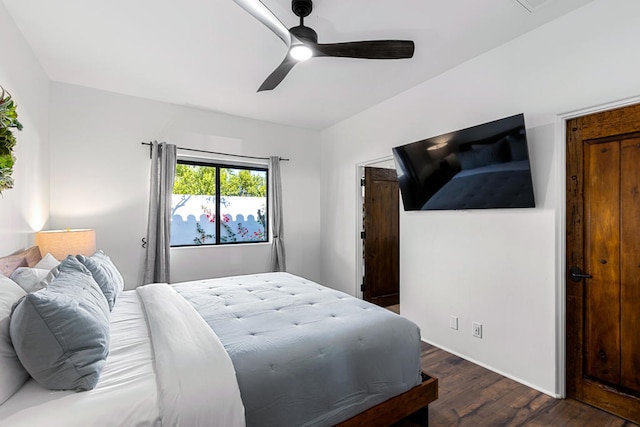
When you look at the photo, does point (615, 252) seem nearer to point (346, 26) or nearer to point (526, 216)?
point (526, 216)

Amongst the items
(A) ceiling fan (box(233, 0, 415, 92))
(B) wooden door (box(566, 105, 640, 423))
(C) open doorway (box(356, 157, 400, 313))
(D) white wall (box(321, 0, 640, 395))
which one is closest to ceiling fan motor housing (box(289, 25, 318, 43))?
(A) ceiling fan (box(233, 0, 415, 92))

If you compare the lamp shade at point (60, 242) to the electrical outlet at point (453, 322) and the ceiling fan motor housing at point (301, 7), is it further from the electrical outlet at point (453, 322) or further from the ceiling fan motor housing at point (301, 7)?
the electrical outlet at point (453, 322)

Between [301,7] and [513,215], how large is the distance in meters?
2.17

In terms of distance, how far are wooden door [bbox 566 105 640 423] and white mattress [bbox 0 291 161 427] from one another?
2.61 m

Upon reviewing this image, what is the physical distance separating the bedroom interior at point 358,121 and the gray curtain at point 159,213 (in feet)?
0.59

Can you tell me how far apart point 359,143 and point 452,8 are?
2069 mm

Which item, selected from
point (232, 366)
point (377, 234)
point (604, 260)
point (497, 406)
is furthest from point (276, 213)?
point (604, 260)

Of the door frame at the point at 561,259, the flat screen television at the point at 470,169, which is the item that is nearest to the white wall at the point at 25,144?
the flat screen television at the point at 470,169

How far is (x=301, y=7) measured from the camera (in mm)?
1895

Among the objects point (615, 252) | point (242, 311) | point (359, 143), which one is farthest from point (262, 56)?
point (615, 252)

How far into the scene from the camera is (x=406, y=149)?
3.10m

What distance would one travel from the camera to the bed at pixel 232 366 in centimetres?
107

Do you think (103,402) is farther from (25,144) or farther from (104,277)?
(25,144)

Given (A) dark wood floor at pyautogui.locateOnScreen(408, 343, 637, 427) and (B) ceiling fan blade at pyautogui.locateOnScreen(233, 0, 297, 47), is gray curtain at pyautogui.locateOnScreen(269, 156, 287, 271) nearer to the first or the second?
(A) dark wood floor at pyautogui.locateOnScreen(408, 343, 637, 427)
